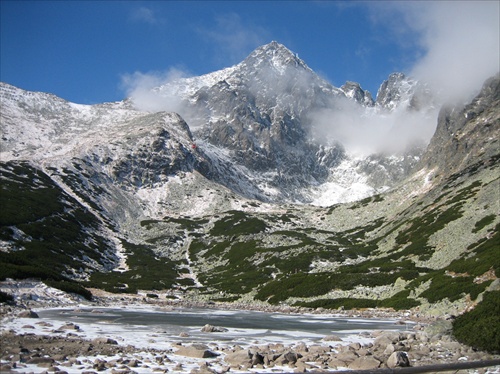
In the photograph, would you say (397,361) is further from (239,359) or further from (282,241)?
(282,241)

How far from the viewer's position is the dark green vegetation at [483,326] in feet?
70.9

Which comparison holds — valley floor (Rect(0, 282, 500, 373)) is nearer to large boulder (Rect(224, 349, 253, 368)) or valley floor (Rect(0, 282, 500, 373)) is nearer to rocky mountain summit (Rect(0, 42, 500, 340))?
large boulder (Rect(224, 349, 253, 368))

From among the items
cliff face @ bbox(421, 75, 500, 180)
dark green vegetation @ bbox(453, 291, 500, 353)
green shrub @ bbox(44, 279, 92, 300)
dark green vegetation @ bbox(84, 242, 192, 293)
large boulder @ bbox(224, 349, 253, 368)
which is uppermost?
cliff face @ bbox(421, 75, 500, 180)

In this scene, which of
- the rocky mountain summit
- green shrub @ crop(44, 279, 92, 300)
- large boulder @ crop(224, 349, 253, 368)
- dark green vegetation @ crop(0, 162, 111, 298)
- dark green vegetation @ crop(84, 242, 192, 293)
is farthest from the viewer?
dark green vegetation @ crop(84, 242, 192, 293)

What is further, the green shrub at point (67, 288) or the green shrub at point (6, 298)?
the green shrub at point (67, 288)

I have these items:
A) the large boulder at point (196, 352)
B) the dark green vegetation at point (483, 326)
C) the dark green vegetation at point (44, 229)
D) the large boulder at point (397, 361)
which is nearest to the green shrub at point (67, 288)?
the dark green vegetation at point (44, 229)

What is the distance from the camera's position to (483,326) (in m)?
23.0

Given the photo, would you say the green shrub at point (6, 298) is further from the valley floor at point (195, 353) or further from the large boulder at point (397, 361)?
the large boulder at point (397, 361)

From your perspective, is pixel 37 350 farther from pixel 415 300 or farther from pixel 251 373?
pixel 415 300

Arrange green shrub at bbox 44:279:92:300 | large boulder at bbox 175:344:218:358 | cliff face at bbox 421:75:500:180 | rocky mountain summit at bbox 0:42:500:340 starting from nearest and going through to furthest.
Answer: large boulder at bbox 175:344:218:358
green shrub at bbox 44:279:92:300
rocky mountain summit at bbox 0:42:500:340
cliff face at bbox 421:75:500:180

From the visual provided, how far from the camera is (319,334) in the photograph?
3344 cm

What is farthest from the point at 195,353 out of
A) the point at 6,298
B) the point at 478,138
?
the point at 478,138

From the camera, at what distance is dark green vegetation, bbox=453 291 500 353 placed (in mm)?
21609

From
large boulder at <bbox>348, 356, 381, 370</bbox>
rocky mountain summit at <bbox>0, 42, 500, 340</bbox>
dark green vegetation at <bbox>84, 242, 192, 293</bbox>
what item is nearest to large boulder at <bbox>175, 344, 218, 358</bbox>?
large boulder at <bbox>348, 356, 381, 370</bbox>
